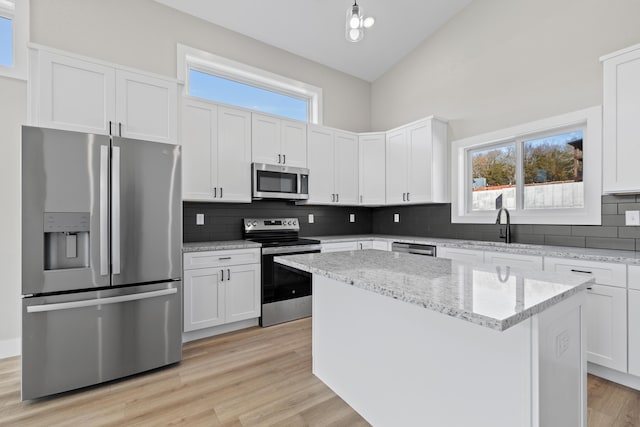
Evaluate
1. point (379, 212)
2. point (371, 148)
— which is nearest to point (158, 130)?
point (371, 148)

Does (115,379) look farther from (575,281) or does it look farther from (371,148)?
(371,148)

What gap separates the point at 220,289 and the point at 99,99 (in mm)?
1892

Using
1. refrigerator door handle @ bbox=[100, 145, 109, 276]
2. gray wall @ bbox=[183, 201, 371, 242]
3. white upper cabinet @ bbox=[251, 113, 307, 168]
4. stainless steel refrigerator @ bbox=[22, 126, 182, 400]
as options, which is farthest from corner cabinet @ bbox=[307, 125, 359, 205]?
refrigerator door handle @ bbox=[100, 145, 109, 276]

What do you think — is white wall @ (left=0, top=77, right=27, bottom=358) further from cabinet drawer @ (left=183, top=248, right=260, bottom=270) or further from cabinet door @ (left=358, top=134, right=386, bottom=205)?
cabinet door @ (left=358, top=134, right=386, bottom=205)

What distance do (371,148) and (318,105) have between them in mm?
998

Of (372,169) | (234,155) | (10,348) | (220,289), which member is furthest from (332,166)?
(10,348)

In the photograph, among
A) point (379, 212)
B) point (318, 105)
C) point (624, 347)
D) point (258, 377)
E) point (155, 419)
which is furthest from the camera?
point (379, 212)

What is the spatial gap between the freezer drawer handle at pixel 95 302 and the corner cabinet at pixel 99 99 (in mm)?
1243

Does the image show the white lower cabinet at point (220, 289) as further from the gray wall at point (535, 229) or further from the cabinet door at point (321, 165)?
the gray wall at point (535, 229)

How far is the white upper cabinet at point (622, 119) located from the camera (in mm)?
2223

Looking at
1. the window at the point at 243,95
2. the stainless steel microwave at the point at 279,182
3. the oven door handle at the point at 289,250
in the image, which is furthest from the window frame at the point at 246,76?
the oven door handle at the point at 289,250

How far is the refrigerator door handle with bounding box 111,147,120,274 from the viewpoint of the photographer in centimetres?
212

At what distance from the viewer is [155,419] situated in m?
1.78

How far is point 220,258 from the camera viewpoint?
2955 mm
